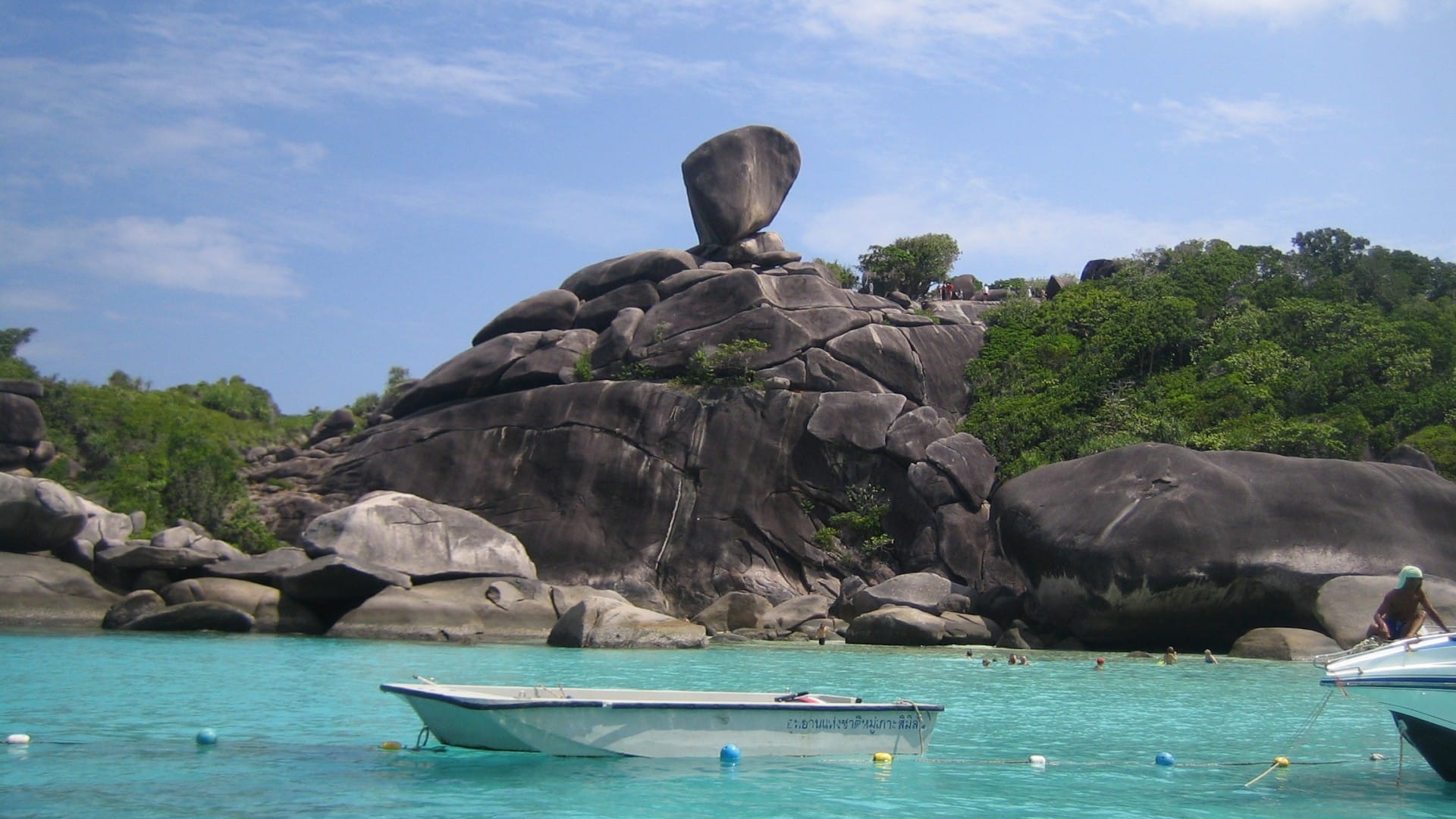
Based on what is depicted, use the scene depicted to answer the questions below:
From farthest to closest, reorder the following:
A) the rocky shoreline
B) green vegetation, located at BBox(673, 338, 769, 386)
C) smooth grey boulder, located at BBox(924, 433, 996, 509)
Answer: green vegetation, located at BBox(673, 338, 769, 386) < smooth grey boulder, located at BBox(924, 433, 996, 509) < the rocky shoreline

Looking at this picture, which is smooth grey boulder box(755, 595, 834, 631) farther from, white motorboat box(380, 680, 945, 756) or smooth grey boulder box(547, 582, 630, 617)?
white motorboat box(380, 680, 945, 756)

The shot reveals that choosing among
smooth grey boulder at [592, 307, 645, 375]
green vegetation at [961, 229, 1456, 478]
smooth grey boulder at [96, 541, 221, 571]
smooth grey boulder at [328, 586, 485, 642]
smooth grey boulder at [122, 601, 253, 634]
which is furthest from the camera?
smooth grey boulder at [592, 307, 645, 375]

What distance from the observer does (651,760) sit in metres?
12.0

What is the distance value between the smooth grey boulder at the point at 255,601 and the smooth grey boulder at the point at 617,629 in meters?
5.77

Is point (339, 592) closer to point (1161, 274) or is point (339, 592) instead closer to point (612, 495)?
point (612, 495)

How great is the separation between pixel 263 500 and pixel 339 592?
11.6 metres

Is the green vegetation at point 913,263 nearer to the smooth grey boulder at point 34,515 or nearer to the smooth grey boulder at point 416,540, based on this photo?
→ the smooth grey boulder at point 416,540

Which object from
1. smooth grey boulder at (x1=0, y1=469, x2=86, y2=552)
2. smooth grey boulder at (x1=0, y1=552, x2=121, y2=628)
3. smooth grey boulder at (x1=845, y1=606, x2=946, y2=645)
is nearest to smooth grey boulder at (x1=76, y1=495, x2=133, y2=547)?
smooth grey boulder at (x1=0, y1=469, x2=86, y2=552)

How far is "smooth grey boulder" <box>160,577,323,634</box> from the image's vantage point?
2811 cm

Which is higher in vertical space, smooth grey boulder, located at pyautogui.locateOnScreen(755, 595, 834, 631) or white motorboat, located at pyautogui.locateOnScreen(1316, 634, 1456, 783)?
white motorboat, located at pyautogui.locateOnScreen(1316, 634, 1456, 783)

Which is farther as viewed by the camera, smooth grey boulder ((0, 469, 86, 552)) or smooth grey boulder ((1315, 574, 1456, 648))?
smooth grey boulder ((0, 469, 86, 552))

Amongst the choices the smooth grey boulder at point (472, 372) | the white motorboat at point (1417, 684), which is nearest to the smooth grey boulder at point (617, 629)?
the smooth grey boulder at point (472, 372)

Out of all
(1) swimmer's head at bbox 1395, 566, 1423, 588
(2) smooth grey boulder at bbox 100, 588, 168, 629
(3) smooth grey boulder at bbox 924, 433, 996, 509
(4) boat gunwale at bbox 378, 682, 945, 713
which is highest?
(3) smooth grey boulder at bbox 924, 433, 996, 509

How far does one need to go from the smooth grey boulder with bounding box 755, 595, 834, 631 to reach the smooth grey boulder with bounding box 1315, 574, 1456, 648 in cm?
1191
